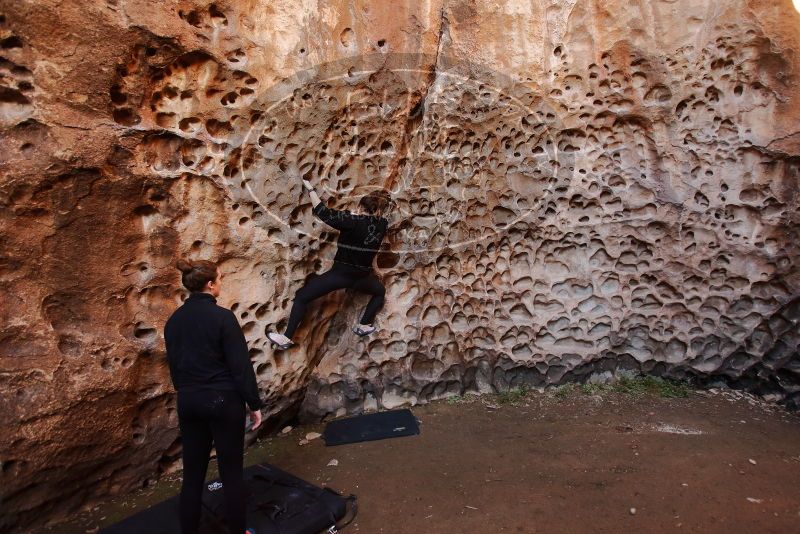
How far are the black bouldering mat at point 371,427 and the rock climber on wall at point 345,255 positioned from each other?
2.71ft

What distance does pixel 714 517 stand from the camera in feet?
10.3

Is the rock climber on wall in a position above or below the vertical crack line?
below

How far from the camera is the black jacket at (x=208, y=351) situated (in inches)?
103

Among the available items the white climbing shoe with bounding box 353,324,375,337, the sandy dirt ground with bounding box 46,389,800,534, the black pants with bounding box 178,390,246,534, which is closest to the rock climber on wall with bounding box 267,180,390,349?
the white climbing shoe with bounding box 353,324,375,337

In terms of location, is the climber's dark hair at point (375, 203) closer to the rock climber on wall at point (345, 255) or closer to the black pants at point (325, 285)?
the rock climber on wall at point (345, 255)

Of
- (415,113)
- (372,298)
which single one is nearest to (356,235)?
(372,298)

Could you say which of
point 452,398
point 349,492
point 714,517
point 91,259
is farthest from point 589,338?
point 91,259

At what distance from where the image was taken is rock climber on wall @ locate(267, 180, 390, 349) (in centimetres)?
421

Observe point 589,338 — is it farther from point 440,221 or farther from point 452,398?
point 440,221

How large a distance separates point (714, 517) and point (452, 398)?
2326 millimetres

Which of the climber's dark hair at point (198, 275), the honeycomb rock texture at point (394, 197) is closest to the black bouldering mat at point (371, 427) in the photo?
the honeycomb rock texture at point (394, 197)

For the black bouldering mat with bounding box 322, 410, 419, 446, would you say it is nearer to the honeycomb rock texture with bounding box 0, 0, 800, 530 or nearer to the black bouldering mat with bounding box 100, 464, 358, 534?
the honeycomb rock texture with bounding box 0, 0, 800, 530

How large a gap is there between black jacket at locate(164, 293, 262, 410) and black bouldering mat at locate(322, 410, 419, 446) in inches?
75.3

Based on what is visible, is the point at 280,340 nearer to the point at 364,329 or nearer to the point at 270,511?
the point at 364,329
